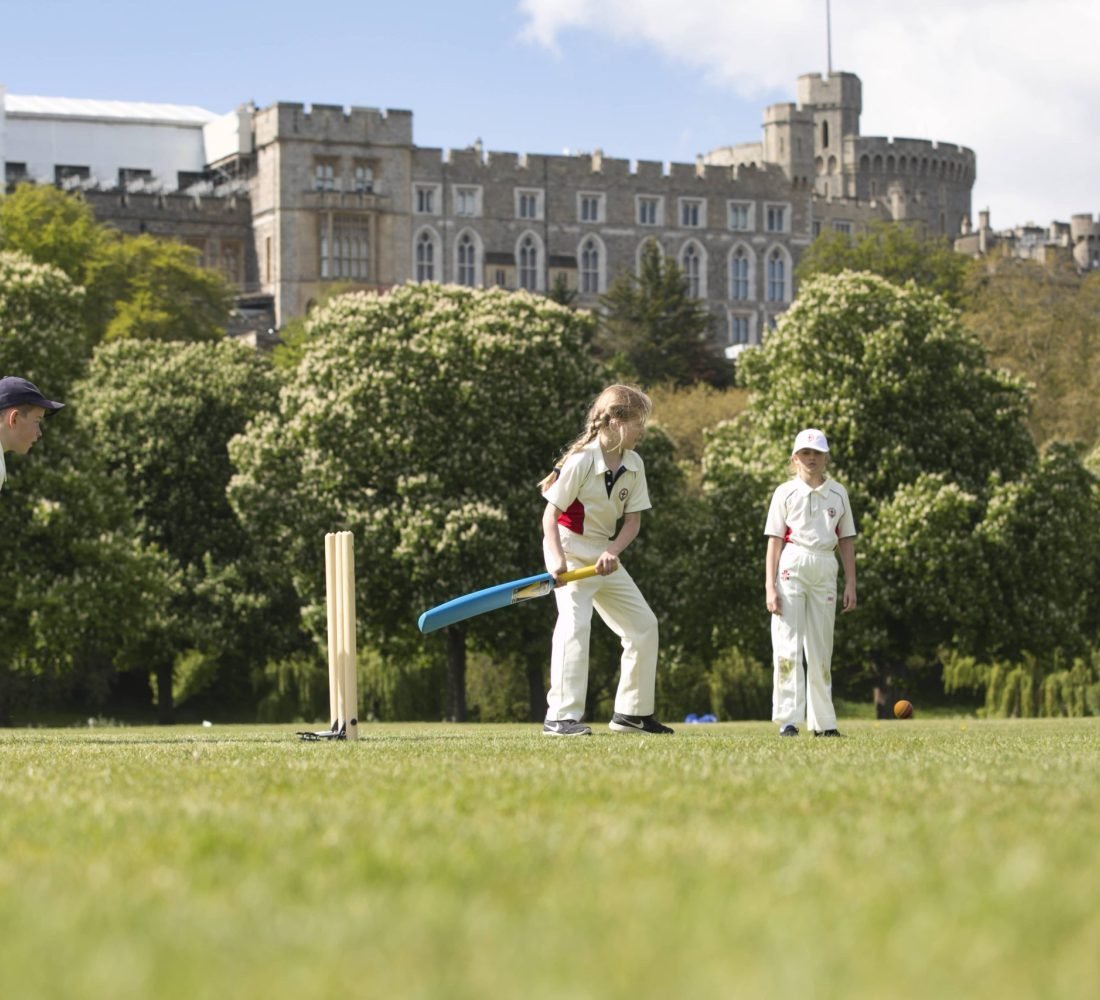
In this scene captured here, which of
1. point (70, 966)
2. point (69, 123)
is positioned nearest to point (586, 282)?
point (69, 123)

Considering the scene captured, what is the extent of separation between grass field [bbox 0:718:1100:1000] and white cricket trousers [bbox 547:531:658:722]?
5.36m

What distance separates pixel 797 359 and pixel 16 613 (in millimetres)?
16872

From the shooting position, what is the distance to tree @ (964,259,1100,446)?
63281 mm

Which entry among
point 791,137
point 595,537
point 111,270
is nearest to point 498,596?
point 595,537

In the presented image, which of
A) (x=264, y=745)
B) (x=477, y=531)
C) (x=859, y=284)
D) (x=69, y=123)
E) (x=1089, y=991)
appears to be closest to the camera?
(x=1089, y=991)

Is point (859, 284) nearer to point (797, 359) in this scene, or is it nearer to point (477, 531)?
point (797, 359)

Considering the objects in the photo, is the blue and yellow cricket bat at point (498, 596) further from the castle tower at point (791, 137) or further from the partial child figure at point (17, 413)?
the castle tower at point (791, 137)

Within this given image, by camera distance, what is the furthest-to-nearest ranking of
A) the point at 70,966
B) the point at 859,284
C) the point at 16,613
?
the point at 859,284 → the point at 16,613 → the point at 70,966

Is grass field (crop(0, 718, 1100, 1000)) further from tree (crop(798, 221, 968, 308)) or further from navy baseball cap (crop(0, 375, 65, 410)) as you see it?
tree (crop(798, 221, 968, 308))

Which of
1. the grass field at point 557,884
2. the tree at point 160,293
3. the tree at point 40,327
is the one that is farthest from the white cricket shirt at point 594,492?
the tree at point 160,293

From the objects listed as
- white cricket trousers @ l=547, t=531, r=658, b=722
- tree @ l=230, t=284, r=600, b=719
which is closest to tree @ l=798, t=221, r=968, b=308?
tree @ l=230, t=284, r=600, b=719

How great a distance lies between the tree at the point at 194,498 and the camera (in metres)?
50.6

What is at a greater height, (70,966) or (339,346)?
(339,346)

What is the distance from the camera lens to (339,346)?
44.5 metres
